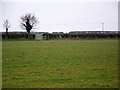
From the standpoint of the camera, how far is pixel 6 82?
29.9 feet

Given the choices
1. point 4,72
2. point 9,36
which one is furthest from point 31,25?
point 4,72

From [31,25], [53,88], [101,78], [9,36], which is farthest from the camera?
[31,25]

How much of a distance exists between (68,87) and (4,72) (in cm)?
413

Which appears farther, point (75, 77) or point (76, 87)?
point (75, 77)

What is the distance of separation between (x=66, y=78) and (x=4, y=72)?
9.70ft

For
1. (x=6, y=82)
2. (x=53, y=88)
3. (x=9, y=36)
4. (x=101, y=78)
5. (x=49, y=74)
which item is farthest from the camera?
(x=9, y=36)

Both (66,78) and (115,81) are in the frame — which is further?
(66,78)

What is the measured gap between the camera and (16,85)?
8.52 metres

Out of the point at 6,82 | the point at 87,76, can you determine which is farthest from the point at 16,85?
the point at 87,76

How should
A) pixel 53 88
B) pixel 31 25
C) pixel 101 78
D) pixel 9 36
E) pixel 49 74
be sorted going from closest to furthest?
pixel 53 88 < pixel 101 78 < pixel 49 74 < pixel 9 36 < pixel 31 25

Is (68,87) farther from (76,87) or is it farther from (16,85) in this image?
(16,85)

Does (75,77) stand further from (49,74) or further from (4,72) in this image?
(4,72)

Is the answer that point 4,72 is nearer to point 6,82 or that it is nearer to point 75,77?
point 6,82

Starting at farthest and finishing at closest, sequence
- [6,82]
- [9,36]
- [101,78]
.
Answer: [9,36] → [101,78] → [6,82]
